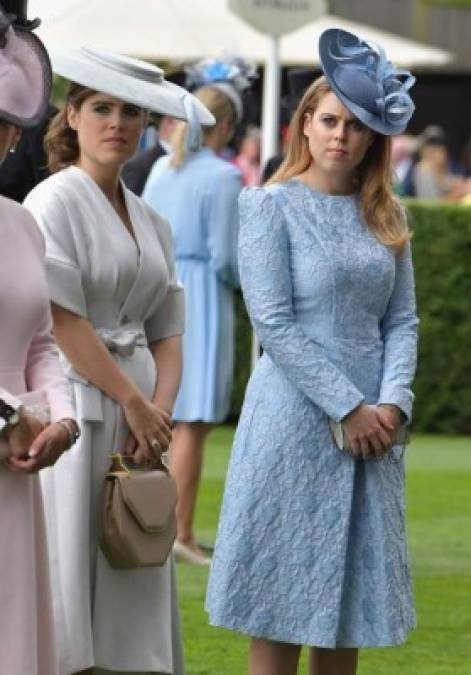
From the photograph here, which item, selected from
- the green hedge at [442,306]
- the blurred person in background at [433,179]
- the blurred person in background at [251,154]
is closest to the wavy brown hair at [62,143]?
the green hedge at [442,306]

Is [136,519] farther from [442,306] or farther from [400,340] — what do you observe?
[442,306]

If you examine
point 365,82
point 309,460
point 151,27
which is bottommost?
point 151,27

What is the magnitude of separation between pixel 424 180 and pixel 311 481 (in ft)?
67.4

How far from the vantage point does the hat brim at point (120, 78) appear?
20.7 feet

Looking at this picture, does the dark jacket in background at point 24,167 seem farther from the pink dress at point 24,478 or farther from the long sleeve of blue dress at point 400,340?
the pink dress at point 24,478

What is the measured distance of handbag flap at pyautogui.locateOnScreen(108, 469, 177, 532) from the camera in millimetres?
6145

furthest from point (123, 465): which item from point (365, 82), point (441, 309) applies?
point (441, 309)

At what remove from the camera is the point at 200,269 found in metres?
10.6

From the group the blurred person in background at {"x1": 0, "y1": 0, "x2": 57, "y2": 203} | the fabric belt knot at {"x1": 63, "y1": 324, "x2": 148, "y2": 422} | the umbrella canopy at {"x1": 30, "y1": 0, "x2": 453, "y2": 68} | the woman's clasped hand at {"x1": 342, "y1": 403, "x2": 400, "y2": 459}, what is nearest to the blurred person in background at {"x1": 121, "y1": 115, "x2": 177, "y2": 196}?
the blurred person in background at {"x1": 0, "y1": 0, "x2": 57, "y2": 203}

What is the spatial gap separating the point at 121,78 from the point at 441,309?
37.1 ft

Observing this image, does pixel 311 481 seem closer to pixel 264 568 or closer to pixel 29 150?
pixel 264 568

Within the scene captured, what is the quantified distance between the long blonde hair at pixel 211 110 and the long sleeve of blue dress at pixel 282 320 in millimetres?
4062

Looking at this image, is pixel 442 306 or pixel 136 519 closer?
pixel 136 519

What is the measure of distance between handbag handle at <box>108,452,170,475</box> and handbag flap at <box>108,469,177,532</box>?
44mm
